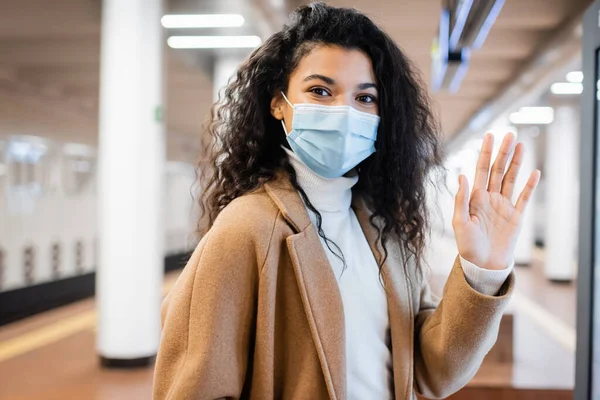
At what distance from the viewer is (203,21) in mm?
7062

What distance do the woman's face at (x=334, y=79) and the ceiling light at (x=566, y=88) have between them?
32.5ft

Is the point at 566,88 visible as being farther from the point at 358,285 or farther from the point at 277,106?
the point at 358,285

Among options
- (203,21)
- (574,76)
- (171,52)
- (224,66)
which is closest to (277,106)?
(203,21)

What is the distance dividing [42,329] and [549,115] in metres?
11.8

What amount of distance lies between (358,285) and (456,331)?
9.6 inches

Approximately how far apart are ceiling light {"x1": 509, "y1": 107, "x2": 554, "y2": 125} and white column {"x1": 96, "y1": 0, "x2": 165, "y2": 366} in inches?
379

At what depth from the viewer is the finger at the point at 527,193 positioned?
4.76 feet

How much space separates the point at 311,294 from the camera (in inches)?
50.3

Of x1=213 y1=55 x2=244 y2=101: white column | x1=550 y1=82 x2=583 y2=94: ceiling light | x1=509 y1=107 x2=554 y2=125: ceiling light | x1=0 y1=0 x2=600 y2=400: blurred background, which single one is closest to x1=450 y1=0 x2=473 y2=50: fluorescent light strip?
x1=0 y1=0 x2=600 y2=400: blurred background

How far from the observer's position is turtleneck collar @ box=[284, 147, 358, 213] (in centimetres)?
145

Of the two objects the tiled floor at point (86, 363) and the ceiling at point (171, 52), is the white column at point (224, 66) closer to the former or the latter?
the ceiling at point (171, 52)

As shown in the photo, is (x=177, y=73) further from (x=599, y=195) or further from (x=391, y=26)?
(x=599, y=195)

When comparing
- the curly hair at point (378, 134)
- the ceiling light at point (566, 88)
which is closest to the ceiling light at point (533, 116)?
the ceiling light at point (566, 88)

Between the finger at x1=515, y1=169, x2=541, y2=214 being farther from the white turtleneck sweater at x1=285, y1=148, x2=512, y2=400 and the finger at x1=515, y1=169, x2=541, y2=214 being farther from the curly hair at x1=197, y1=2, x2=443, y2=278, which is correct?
the curly hair at x1=197, y1=2, x2=443, y2=278
